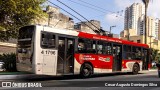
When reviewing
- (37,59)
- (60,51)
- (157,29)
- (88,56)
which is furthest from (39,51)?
(157,29)

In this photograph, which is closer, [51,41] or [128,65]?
[51,41]

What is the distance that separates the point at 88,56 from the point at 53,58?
11.1 ft

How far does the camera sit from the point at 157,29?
322ft

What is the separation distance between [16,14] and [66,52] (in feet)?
27.7

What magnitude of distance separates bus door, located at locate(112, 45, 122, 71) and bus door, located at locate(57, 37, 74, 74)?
4974mm

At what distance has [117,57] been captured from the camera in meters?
24.4

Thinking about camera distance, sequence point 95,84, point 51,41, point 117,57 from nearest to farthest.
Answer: point 95,84, point 51,41, point 117,57

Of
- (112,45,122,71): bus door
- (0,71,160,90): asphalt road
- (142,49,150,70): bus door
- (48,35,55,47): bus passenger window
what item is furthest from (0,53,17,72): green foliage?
(142,49,150,70): bus door

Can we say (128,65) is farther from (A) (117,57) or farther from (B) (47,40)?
(B) (47,40)

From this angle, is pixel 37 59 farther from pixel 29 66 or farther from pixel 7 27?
pixel 7 27

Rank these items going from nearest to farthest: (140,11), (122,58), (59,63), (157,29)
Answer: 1. (59,63)
2. (122,58)
3. (140,11)
4. (157,29)

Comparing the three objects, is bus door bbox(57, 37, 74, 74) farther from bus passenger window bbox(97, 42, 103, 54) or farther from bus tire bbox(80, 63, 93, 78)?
bus passenger window bbox(97, 42, 103, 54)

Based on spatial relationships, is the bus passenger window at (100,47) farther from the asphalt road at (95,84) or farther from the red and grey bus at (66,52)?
the asphalt road at (95,84)

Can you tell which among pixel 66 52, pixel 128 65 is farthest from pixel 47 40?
pixel 128 65
